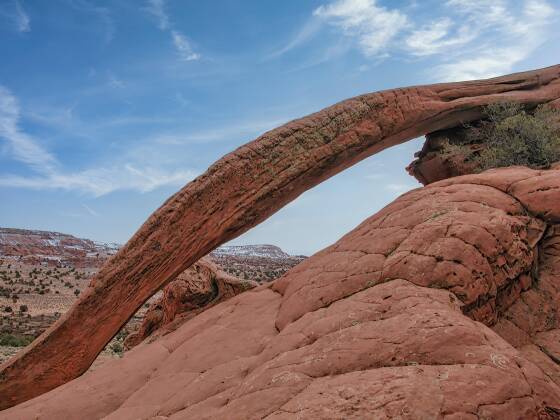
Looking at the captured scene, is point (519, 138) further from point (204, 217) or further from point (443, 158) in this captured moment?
point (204, 217)

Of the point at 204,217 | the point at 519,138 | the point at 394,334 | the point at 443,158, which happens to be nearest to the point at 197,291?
the point at 204,217

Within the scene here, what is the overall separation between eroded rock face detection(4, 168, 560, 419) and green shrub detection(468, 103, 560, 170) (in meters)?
4.08

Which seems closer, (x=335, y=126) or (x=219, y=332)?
(x=219, y=332)

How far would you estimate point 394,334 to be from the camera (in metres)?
4.41

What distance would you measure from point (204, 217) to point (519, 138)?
8801 millimetres

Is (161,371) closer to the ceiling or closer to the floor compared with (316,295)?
closer to the floor

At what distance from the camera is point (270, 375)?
4609mm

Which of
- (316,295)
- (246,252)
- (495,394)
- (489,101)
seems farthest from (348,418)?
(246,252)

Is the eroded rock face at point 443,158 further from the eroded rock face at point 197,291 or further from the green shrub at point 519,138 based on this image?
the eroded rock face at point 197,291

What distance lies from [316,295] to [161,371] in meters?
2.98

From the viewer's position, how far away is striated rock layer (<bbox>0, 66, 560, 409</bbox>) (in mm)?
9648

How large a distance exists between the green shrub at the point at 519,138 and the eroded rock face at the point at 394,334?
4.08 m

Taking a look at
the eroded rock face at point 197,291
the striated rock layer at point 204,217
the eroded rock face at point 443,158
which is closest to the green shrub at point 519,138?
the eroded rock face at point 443,158

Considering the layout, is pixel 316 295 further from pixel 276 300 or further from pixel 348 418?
pixel 348 418
